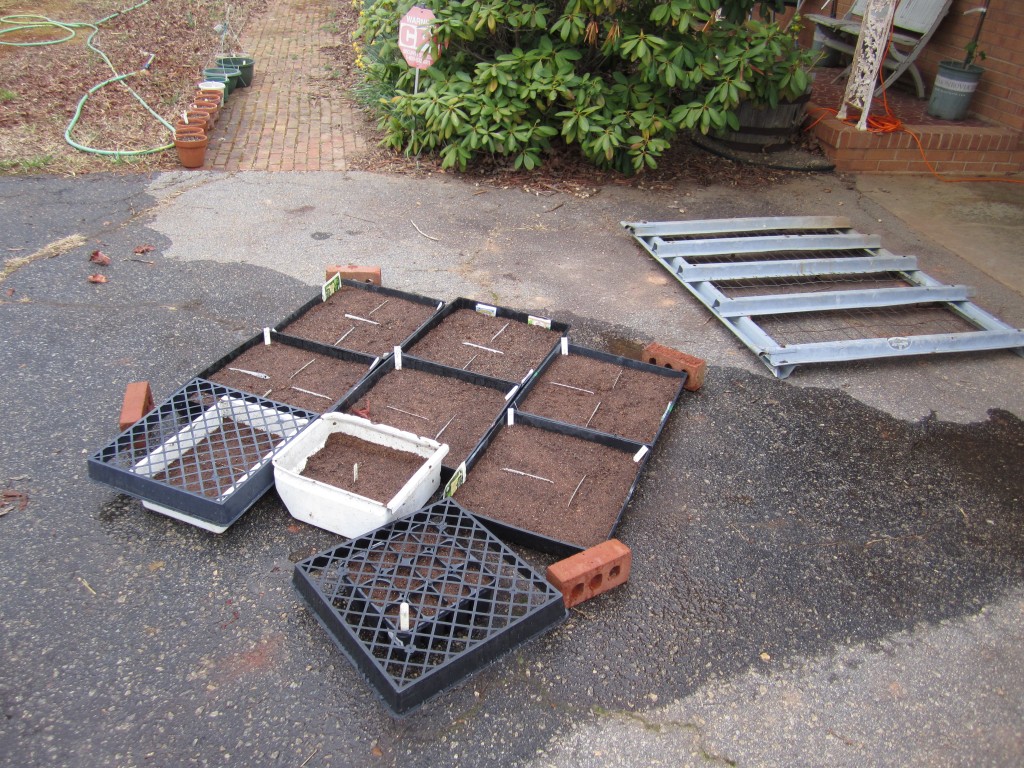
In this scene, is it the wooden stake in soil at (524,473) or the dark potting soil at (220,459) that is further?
the wooden stake in soil at (524,473)

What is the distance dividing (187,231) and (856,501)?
3935mm

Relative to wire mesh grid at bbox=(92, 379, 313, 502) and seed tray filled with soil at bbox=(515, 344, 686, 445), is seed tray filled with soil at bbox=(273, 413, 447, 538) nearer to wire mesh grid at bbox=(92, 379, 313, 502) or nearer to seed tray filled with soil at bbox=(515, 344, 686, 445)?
wire mesh grid at bbox=(92, 379, 313, 502)

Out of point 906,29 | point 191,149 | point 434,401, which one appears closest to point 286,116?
point 191,149

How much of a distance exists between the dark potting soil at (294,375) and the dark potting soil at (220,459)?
0.83ft

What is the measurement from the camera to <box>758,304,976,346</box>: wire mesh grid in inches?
148

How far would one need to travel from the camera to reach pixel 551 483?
273 cm

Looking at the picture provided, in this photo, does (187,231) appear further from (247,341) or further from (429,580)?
(429,580)

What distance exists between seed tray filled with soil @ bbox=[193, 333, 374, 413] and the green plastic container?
15.2 ft

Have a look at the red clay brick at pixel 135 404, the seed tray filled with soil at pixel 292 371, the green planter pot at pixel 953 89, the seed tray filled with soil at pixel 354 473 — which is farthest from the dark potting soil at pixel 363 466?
the green planter pot at pixel 953 89

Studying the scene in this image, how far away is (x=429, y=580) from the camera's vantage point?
7.23ft

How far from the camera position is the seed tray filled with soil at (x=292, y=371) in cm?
305

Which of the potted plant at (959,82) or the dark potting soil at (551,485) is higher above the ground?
the potted plant at (959,82)

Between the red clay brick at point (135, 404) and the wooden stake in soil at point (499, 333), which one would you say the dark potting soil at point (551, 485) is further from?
the red clay brick at point (135, 404)

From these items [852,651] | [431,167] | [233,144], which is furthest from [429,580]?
[233,144]
